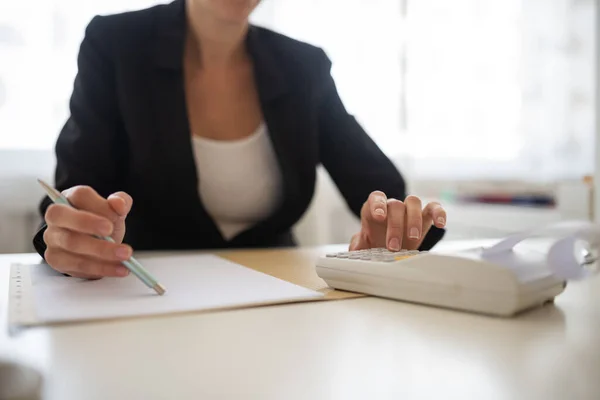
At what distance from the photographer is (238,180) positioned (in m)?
1.08

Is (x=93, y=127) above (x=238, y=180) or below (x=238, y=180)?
above

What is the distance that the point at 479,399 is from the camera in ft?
0.84

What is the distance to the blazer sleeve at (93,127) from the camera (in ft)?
2.84

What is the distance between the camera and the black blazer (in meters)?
0.94

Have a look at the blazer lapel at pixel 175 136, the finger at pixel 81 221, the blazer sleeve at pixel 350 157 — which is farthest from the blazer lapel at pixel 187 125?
the finger at pixel 81 221

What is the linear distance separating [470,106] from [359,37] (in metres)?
0.51

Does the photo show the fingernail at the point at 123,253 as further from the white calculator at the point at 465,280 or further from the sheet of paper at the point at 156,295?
the white calculator at the point at 465,280

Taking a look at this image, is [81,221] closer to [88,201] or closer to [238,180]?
[88,201]

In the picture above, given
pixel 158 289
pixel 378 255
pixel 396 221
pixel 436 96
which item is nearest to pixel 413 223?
pixel 396 221

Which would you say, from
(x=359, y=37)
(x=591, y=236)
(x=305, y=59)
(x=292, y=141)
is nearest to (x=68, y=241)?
(x=591, y=236)

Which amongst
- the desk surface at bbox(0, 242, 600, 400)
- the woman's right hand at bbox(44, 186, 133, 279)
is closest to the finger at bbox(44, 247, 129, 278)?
the woman's right hand at bbox(44, 186, 133, 279)

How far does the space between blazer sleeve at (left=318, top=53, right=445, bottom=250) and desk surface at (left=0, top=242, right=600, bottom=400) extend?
61 cm

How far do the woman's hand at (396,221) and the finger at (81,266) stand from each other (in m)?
0.28

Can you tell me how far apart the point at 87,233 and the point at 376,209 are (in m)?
→ 0.32
